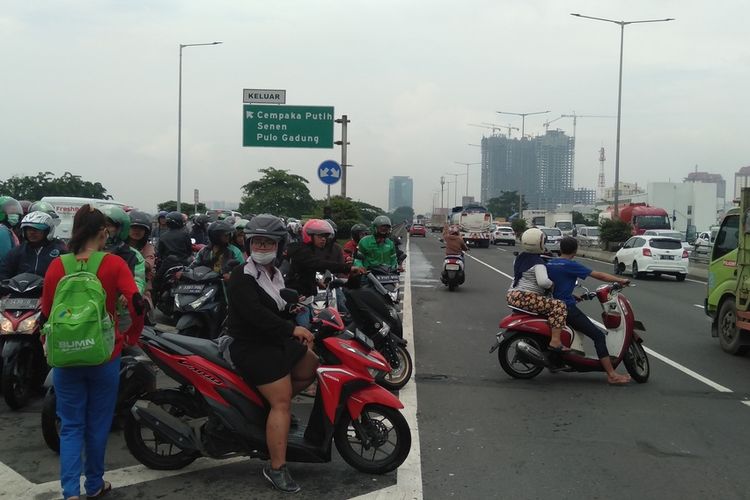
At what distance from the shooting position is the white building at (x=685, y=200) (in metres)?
55.2

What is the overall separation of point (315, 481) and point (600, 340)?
4.14 m

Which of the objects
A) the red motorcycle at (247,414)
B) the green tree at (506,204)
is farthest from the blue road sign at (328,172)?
the green tree at (506,204)

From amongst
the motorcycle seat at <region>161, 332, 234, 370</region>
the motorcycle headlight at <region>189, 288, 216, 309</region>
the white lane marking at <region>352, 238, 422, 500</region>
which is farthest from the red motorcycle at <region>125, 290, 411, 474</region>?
the motorcycle headlight at <region>189, 288, 216, 309</region>

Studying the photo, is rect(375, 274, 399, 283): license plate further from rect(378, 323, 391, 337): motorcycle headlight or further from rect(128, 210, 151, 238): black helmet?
rect(128, 210, 151, 238): black helmet

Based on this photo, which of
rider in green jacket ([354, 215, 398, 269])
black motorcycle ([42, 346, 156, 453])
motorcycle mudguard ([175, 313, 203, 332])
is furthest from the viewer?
rider in green jacket ([354, 215, 398, 269])

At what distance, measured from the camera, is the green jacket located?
9.98 metres

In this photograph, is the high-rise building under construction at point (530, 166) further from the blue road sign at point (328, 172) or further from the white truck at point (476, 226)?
the blue road sign at point (328, 172)

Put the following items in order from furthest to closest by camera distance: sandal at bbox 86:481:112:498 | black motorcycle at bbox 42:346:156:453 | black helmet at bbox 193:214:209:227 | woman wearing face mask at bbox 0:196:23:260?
black helmet at bbox 193:214:209:227 < woman wearing face mask at bbox 0:196:23:260 < black motorcycle at bbox 42:346:156:453 < sandal at bbox 86:481:112:498

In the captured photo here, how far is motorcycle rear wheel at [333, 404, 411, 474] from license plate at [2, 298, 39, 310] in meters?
3.04

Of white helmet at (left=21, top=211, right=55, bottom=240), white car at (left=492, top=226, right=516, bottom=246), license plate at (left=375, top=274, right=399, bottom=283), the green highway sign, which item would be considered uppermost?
the green highway sign

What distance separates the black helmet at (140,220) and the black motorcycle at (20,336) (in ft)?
5.06

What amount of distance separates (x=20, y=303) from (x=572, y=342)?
5.52m

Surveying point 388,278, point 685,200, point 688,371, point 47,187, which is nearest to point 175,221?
point 388,278

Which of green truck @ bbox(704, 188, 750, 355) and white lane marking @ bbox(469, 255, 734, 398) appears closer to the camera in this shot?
white lane marking @ bbox(469, 255, 734, 398)
